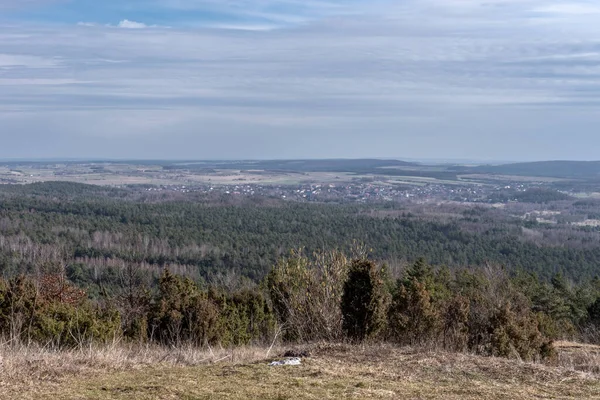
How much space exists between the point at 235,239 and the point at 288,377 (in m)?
67.4

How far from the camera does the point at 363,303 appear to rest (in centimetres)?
1299

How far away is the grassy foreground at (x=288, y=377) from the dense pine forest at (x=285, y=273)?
251 cm

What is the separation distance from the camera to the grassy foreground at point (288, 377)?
7.54 metres

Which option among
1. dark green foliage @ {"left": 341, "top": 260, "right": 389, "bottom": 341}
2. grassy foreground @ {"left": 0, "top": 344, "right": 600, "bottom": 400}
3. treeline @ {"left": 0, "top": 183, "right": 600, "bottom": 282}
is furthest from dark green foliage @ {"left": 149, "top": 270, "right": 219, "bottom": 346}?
treeline @ {"left": 0, "top": 183, "right": 600, "bottom": 282}

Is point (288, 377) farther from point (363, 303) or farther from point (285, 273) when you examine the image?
point (285, 273)

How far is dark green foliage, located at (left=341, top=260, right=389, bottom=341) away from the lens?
12922 mm

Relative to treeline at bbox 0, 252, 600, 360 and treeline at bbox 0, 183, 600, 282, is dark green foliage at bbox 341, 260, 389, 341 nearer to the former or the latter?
treeline at bbox 0, 252, 600, 360

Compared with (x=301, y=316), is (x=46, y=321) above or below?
below

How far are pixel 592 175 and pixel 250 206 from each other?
123487mm

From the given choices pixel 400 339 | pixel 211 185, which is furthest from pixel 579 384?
pixel 211 185

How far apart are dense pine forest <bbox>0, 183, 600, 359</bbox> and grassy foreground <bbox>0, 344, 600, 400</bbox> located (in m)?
2.51

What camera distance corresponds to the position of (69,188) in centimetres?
13200

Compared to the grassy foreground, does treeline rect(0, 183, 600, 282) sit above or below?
below

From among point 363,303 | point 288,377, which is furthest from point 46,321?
point 288,377
